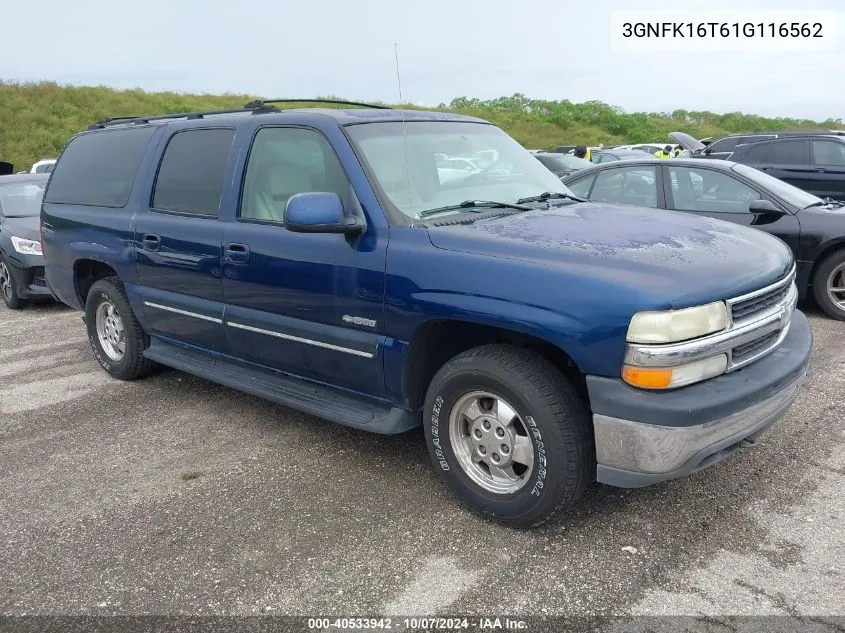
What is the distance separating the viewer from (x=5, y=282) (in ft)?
28.7

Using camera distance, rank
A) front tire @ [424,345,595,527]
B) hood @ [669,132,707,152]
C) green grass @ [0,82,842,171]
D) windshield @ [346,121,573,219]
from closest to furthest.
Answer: front tire @ [424,345,595,527], windshield @ [346,121,573,219], hood @ [669,132,707,152], green grass @ [0,82,842,171]

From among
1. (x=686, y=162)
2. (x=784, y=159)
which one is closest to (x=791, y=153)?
(x=784, y=159)

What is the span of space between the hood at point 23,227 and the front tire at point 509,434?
22.3 feet

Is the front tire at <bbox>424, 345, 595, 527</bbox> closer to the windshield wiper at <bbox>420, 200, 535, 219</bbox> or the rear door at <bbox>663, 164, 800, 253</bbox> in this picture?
the windshield wiper at <bbox>420, 200, 535, 219</bbox>

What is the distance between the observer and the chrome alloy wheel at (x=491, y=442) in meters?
3.17

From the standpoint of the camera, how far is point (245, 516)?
11.4 feet

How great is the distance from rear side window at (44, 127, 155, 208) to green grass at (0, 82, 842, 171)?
10625mm

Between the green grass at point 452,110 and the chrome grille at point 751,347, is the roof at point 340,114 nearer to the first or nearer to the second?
the chrome grille at point 751,347

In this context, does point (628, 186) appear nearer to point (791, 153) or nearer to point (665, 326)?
point (791, 153)

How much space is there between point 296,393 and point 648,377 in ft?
6.79

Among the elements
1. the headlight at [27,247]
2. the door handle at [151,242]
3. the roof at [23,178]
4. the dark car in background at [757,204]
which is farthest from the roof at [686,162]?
the roof at [23,178]

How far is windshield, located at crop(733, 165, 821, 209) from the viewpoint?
22.8 ft

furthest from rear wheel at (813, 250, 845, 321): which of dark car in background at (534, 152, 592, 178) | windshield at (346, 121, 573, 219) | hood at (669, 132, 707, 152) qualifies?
dark car in background at (534, 152, 592, 178)

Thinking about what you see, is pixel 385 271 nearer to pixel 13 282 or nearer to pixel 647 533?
pixel 647 533
